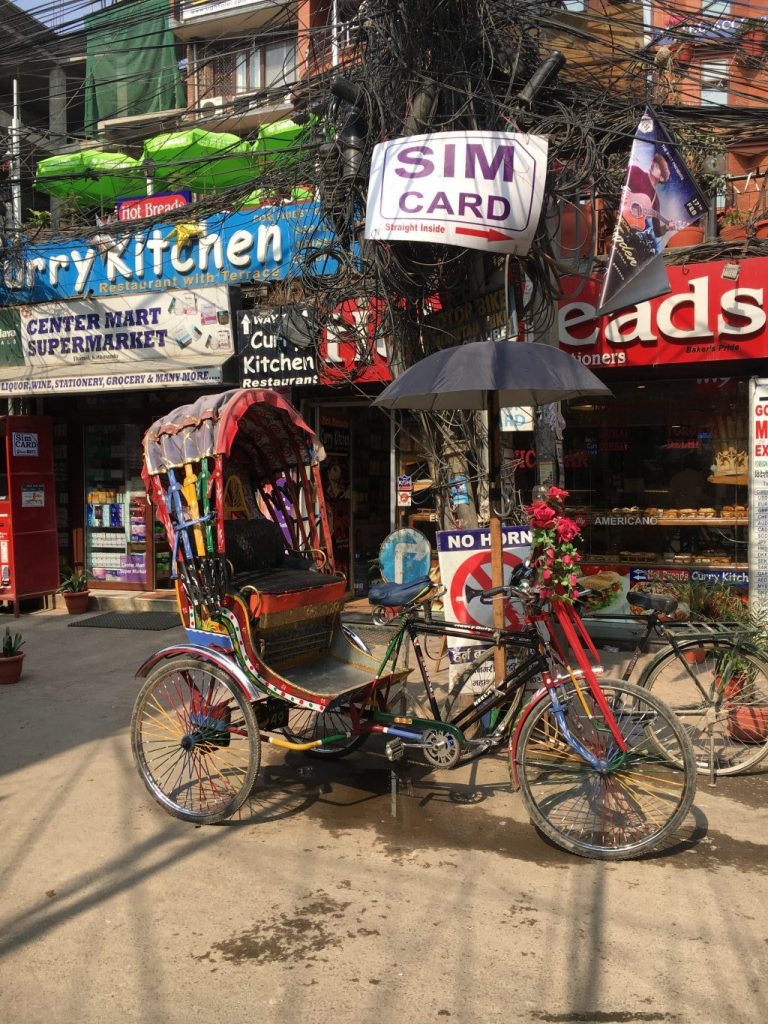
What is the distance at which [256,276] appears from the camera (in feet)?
32.6

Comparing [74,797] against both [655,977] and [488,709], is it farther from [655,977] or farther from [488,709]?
[655,977]

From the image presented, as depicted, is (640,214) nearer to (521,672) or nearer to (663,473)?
(663,473)

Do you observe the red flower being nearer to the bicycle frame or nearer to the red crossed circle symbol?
the bicycle frame

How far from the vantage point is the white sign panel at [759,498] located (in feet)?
24.3

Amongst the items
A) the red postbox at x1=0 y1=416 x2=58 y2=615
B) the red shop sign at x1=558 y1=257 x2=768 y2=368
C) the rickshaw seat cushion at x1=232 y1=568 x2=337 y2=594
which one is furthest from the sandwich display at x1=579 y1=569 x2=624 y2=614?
the red postbox at x1=0 y1=416 x2=58 y2=615

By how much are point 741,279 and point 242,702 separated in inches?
249

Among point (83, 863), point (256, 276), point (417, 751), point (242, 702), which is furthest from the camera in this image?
point (256, 276)

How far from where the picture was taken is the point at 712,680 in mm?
5160

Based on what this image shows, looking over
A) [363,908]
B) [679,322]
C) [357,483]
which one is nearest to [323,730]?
[363,908]

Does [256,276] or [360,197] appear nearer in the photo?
[360,197]

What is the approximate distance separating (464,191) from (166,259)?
549cm

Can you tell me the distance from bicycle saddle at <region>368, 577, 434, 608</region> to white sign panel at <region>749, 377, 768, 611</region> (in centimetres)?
397

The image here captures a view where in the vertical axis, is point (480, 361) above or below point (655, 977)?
above

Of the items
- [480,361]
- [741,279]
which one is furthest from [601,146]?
[480,361]
